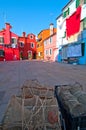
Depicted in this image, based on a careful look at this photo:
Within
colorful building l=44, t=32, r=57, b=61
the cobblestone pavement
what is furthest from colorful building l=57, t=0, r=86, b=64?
the cobblestone pavement

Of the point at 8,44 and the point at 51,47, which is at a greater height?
the point at 8,44

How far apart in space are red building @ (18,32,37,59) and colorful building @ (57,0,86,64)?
2103 cm

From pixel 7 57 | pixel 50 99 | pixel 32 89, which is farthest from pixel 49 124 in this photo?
pixel 7 57

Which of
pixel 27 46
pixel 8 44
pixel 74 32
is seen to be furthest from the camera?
pixel 27 46

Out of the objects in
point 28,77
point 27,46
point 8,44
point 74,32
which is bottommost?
point 28,77

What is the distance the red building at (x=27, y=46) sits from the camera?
54.0 m

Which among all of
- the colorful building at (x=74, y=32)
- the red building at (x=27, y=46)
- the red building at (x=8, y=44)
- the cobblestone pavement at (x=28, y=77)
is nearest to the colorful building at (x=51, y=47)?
the colorful building at (x=74, y=32)

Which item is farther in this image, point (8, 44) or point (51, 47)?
point (8, 44)

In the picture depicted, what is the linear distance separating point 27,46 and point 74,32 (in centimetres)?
2877

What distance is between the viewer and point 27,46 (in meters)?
55.1

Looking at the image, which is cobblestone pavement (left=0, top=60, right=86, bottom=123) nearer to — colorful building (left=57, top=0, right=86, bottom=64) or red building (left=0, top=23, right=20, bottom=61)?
colorful building (left=57, top=0, right=86, bottom=64)

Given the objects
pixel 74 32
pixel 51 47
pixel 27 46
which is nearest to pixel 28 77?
pixel 74 32

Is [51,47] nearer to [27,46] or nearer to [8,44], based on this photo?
[8,44]

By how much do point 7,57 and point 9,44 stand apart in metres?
3.52
